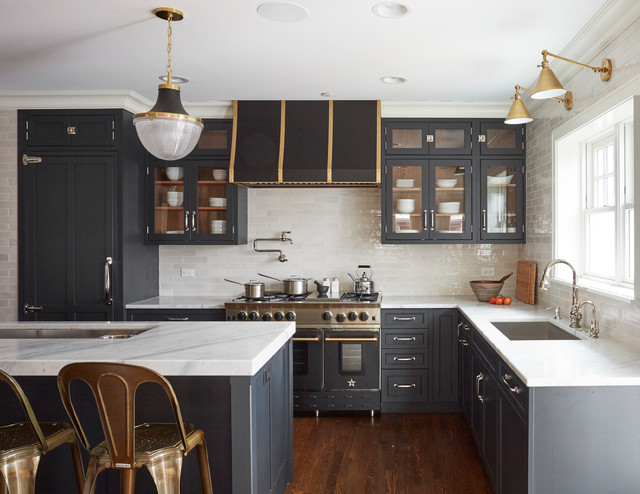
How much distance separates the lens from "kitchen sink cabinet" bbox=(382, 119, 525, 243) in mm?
4965

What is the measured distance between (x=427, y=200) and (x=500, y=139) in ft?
2.84

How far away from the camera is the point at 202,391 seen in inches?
101

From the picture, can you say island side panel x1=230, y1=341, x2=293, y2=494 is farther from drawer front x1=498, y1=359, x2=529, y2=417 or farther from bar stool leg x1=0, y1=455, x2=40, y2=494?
drawer front x1=498, y1=359, x2=529, y2=417

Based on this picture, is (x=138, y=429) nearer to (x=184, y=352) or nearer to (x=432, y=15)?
(x=184, y=352)

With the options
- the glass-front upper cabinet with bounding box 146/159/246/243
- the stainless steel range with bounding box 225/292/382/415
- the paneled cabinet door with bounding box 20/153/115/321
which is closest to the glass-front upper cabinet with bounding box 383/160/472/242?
the stainless steel range with bounding box 225/292/382/415

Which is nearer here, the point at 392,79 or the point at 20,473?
the point at 20,473

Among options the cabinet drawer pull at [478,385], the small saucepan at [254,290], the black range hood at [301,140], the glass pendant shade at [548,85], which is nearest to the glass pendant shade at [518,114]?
the glass pendant shade at [548,85]

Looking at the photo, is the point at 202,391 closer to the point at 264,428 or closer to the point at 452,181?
the point at 264,428

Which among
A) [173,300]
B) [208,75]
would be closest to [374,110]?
[208,75]

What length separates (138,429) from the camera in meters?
2.30

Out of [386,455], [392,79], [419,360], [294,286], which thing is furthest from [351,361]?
[392,79]

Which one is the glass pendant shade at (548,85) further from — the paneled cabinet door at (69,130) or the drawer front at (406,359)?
the paneled cabinet door at (69,130)

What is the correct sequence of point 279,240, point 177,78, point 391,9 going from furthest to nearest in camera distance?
point 279,240 < point 177,78 < point 391,9

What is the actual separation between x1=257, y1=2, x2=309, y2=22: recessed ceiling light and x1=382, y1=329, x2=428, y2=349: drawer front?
2733 mm
